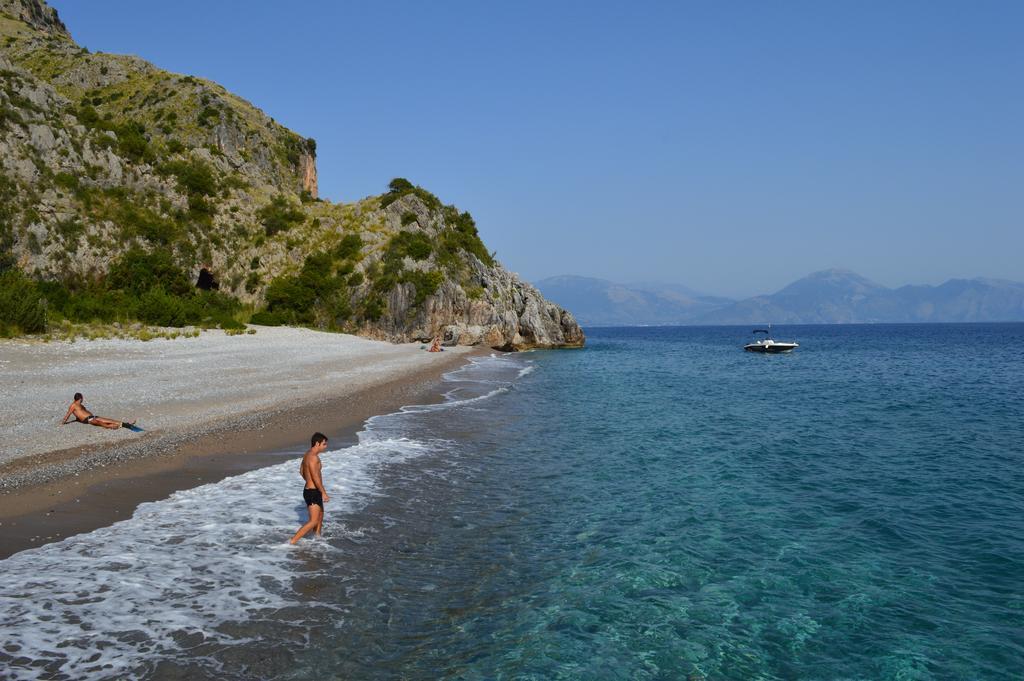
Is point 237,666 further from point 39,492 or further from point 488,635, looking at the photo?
point 39,492

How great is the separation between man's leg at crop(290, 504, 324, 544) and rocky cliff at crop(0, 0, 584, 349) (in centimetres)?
4222

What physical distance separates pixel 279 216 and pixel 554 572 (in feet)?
221

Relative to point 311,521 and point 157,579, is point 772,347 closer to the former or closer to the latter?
point 311,521

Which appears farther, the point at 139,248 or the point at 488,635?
the point at 139,248

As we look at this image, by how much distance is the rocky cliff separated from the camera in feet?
156

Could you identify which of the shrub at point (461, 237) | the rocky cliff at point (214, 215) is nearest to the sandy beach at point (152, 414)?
the rocky cliff at point (214, 215)

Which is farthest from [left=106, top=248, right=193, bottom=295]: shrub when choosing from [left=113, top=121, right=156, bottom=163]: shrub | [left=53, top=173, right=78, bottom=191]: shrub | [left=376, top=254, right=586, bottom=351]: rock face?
[left=376, top=254, right=586, bottom=351]: rock face

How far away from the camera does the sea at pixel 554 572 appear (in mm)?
7016

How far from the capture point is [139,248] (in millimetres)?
51188

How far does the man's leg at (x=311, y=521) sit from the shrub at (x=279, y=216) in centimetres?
6299

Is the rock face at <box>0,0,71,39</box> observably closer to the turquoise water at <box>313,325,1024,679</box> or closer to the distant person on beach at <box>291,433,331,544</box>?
the turquoise water at <box>313,325,1024,679</box>

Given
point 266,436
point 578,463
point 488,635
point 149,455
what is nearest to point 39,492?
point 149,455

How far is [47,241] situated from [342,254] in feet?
90.7

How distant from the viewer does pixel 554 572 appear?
31.8 ft
